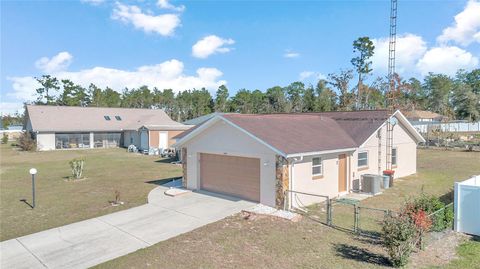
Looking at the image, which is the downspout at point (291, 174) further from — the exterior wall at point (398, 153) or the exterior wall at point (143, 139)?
the exterior wall at point (143, 139)

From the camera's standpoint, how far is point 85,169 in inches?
966

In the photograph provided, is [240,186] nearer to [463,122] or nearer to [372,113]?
[372,113]

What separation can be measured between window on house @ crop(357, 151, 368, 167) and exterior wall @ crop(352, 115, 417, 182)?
204 mm

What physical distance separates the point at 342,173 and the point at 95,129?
3489 cm

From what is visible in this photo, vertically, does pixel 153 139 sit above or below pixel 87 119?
below

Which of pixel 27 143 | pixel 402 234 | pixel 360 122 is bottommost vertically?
pixel 402 234

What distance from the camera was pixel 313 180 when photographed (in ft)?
46.2

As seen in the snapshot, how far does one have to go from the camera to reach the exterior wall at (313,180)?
43.4 feet

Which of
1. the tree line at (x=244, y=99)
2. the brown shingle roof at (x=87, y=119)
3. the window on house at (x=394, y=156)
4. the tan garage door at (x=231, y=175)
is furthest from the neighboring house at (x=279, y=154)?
the tree line at (x=244, y=99)

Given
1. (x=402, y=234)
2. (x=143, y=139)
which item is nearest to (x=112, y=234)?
(x=402, y=234)

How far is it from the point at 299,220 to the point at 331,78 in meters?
46.1

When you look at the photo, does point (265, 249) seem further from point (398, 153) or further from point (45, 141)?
point (45, 141)

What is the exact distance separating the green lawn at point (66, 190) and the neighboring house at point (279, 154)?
3.66 meters

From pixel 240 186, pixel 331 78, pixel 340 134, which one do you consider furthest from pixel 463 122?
pixel 240 186
